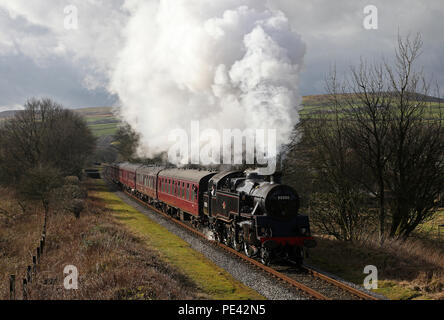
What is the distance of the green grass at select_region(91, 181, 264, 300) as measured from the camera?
968 centimetres

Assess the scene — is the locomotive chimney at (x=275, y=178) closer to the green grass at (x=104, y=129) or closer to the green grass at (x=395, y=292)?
the green grass at (x=395, y=292)

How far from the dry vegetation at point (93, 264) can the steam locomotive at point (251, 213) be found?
2736 millimetres

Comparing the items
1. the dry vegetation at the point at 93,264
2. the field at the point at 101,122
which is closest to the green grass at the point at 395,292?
the dry vegetation at the point at 93,264

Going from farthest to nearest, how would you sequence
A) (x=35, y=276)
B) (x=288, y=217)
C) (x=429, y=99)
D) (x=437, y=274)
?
(x=429, y=99) < (x=288, y=217) < (x=35, y=276) < (x=437, y=274)

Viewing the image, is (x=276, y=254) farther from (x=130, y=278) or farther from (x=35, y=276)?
(x=35, y=276)

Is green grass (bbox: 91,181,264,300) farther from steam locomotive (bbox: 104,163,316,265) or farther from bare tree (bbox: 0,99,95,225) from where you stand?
bare tree (bbox: 0,99,95,225)

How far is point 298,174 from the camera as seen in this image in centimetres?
2323

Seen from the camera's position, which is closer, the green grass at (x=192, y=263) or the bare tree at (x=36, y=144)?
the green grass at (x=192, y=263)

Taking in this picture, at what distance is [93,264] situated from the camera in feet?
36.8

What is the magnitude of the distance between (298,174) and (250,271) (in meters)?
12.6

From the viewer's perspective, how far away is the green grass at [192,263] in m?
9.68

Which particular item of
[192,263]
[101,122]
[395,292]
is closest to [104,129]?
[101,122]

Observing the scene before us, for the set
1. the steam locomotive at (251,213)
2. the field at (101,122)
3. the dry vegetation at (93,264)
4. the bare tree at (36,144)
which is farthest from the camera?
the field at (101,122)
